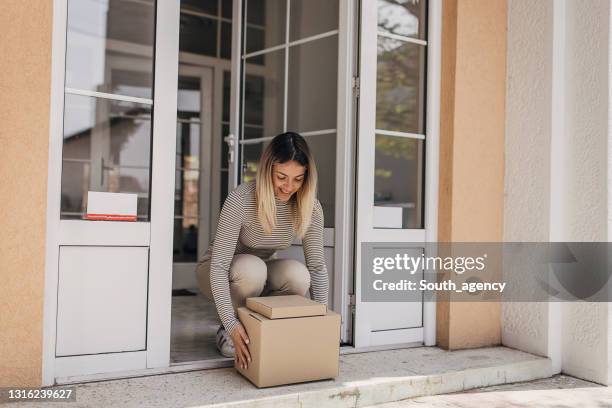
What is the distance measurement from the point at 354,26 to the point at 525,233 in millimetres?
1453

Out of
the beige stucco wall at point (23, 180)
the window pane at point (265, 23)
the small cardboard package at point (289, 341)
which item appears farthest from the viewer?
the window pane at point (265, 23)

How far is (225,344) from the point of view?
108 inches

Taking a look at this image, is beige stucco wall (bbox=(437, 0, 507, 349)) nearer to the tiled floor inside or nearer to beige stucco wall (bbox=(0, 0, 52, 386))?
the tiled floor inside

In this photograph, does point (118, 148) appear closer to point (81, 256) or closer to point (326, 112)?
point (326, 112)

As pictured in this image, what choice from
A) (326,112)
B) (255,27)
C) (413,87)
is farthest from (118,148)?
(413,87)

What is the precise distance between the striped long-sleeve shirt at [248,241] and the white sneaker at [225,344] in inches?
11.9

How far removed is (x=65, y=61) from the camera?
90.6 inches

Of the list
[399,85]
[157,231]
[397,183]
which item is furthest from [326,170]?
[157,231]

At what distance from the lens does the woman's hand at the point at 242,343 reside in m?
2.34

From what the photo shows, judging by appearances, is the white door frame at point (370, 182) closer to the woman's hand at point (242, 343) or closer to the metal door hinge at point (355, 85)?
the metal door hinge at point (355, 85)

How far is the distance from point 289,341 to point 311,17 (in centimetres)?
192

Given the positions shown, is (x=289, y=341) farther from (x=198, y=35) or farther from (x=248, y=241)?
(x=198, y=35)

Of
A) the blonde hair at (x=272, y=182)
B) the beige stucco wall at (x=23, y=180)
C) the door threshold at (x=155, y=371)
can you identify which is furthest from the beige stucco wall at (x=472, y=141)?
the beige stucco wall at (x=23, y=180)

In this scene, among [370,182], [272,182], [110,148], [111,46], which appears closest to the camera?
[272,182]
